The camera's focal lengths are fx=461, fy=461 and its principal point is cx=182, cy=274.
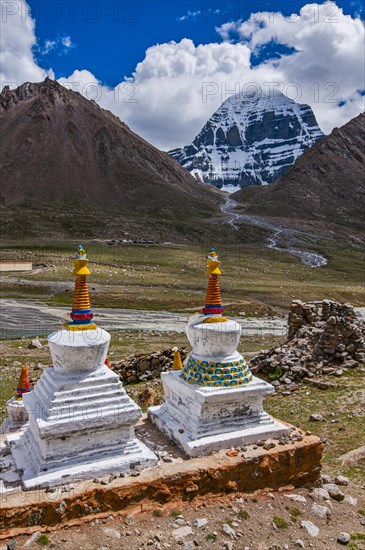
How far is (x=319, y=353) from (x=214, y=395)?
32.7 feet

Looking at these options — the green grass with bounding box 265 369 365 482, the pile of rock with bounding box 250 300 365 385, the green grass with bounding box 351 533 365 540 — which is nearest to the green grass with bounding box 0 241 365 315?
the pile of rock with bounding box 250 300 365 385

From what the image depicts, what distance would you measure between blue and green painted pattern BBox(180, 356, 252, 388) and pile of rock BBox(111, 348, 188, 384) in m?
9.22

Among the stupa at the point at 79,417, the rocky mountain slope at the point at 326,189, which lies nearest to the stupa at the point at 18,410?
the stupa at the point at 79,417

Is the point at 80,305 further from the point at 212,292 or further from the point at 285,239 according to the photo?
the point at 285,239

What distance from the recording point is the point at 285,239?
12212 cm

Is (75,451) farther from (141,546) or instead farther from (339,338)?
(339,338)

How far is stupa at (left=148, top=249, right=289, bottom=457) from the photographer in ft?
27.8

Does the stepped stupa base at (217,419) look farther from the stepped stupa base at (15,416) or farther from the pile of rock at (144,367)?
the pile of rock at (144,367)

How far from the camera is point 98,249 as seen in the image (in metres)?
Result: 87.5

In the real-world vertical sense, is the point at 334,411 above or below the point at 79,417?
below

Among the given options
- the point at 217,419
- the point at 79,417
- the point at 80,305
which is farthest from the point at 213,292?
the point at 79,417

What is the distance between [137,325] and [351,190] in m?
159

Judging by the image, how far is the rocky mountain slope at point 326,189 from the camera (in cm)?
15800

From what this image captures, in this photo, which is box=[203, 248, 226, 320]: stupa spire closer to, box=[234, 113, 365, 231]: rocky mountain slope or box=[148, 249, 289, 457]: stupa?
box=[148, 249, 289, 457]: stupa
